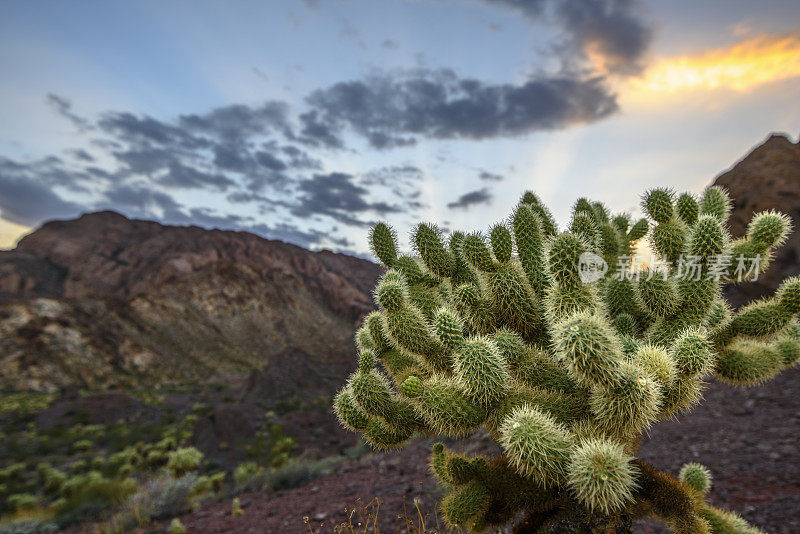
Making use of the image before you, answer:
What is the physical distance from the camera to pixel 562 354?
199 centimetres

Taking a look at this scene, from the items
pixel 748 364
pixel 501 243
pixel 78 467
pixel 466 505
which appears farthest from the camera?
pixel 78 467

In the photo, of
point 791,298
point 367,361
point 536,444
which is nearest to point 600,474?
point 536,444

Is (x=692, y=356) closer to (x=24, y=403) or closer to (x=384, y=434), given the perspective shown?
(x=384, y=434)

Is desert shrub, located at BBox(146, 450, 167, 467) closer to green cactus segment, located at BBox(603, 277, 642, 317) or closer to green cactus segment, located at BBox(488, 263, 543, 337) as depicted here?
green cactus segment, located at BBox(488, 263, 543, 337)

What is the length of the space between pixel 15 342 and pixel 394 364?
40.8 metres

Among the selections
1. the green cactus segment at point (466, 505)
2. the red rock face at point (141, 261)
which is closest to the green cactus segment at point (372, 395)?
the green cactus segment at point (466, 505)

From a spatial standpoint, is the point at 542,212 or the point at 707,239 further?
the point at 542,212

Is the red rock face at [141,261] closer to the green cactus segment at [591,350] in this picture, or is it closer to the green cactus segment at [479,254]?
the green cactus segment at [479,254]

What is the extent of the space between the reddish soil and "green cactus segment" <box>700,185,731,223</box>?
3.76 metres

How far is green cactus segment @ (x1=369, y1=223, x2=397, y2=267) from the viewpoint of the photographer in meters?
3.56

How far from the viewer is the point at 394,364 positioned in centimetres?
324

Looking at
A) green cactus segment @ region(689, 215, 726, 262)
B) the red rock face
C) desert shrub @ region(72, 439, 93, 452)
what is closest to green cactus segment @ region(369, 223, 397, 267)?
green cactus segment @ region(689, 215, 726, 262)

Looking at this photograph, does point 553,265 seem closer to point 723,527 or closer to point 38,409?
point 723,527

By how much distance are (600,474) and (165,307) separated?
167 feet
